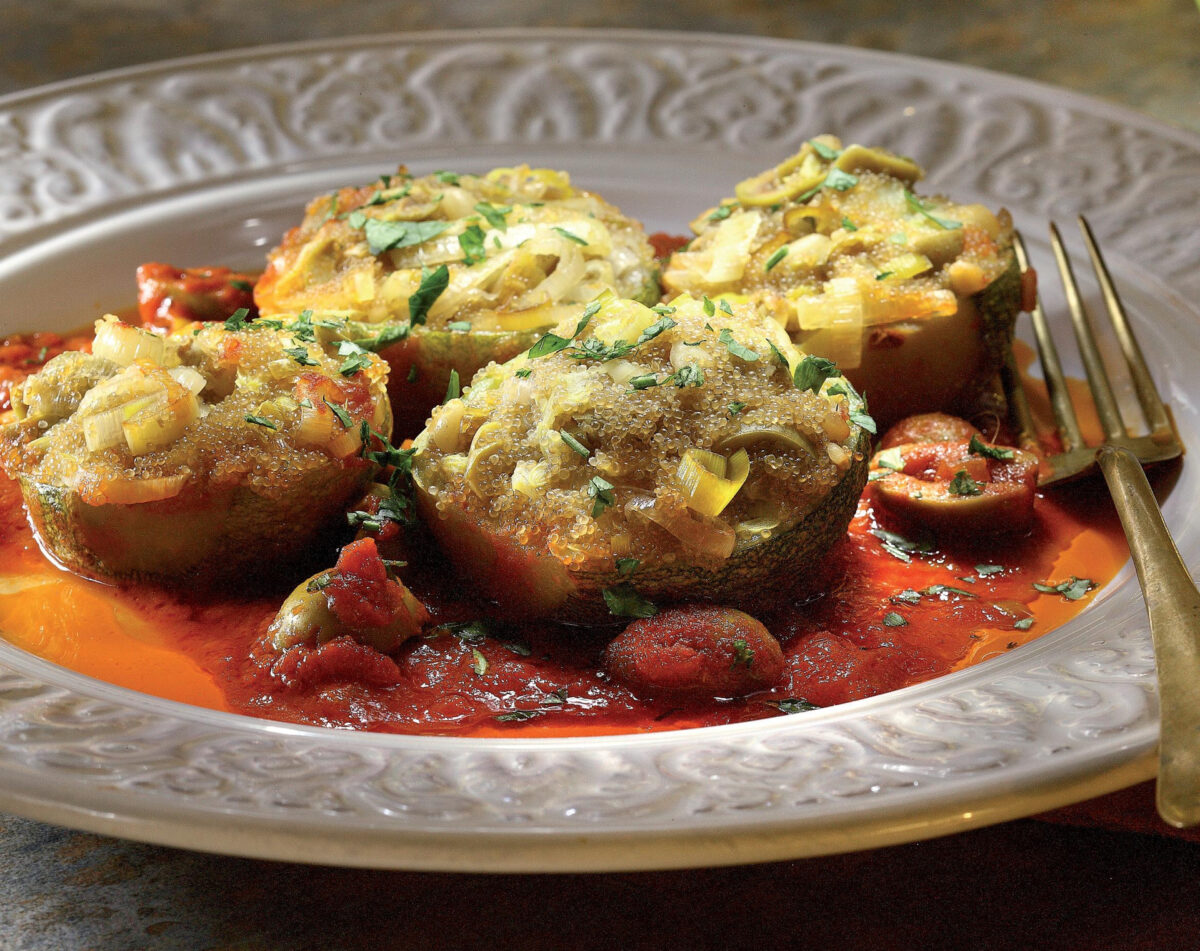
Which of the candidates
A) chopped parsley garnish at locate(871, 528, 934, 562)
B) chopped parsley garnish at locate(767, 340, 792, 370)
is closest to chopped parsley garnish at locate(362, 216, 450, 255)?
chopped parsley garnish at locate(767, 340, 792, 370)

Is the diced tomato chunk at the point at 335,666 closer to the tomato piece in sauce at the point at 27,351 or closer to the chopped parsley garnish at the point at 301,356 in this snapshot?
the chopped parsley garnish at the point at 301,356

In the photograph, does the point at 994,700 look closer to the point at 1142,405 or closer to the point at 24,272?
the point at 1142,405

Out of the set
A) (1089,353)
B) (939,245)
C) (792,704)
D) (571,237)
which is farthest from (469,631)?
(1089,353)

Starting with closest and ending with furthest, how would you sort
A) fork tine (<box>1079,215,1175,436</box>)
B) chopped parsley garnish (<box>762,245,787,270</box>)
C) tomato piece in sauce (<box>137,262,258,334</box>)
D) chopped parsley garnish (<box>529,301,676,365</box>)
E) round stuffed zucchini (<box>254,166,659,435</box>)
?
chopped parsley garnish (<box>529,301,676,365</box>) < fork tine (<box>1079,215,1175,436</box>) < round stuffed zucchini (<box>254,166,659,435</box>) < chopped parsley garnish (<box>762,245,787,270</box>) < tomato piece in sauce (<box>137,262,258,334</box>)

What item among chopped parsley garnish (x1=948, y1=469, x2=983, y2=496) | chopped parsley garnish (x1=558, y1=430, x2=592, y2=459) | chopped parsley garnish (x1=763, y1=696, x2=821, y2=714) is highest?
chopped parsley garnish (x1=558, y1=430, x2=592, y2=459)

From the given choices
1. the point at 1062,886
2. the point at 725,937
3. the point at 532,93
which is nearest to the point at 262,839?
the point at 725,937

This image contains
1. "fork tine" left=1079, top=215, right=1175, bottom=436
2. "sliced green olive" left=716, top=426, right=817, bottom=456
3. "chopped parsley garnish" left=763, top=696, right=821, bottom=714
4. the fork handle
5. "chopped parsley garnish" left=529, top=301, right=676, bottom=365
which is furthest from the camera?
"fork tine" left=1079, top=215, right=1175, bottom=436

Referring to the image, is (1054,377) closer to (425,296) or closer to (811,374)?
(811,374)

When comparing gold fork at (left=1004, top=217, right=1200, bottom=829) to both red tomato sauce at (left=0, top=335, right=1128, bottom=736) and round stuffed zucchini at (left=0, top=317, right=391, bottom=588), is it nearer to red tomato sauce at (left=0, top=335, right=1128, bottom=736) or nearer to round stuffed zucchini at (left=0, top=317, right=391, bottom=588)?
red tomato sauce at (left=0, top=335, right=1128, bottom=736)
